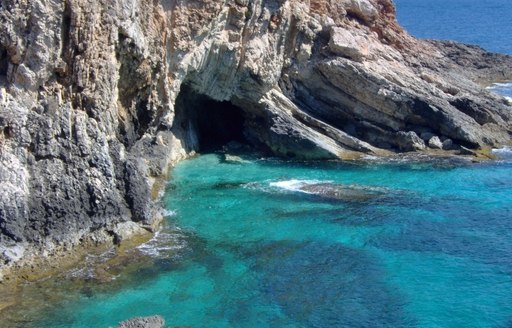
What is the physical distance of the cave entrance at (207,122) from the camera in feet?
148

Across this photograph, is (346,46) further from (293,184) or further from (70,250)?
(70,250)

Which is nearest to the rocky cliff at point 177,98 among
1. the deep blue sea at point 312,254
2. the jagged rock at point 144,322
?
the deep blue sea at point 312,254

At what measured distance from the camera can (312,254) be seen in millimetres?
30359

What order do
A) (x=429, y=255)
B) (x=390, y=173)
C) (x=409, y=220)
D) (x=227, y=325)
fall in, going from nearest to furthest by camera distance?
1. (x=227, y=325)
2. (x=429, y=255)
3. (x=409, y=220)
4. (x=390, y=173)

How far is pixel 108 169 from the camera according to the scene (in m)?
31.1

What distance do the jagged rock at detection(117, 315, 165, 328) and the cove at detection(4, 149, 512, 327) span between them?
70cm

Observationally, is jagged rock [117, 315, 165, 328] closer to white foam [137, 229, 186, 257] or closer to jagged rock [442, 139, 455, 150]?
white foam [137, 229, 186, 257]

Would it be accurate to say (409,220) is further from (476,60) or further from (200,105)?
(476,60)

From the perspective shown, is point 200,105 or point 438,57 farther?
point 438,57

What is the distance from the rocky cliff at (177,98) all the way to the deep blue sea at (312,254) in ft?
6.55

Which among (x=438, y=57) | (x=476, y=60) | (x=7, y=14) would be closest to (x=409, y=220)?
(x=7, y=14)

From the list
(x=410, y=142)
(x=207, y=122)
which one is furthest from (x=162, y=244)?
(x=410, y=142)

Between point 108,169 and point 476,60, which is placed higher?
point 476,60

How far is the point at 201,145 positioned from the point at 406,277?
21718mm
